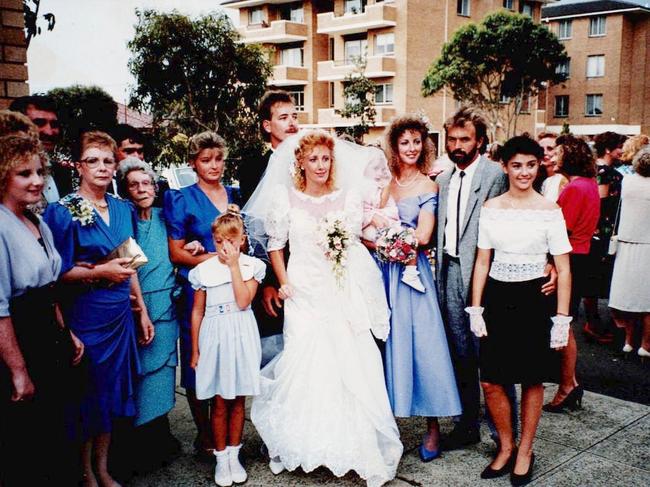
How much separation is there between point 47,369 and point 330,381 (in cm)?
174

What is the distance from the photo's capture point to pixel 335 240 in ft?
13.6

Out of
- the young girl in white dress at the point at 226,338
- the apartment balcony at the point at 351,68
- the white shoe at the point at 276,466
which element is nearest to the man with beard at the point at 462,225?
the white shoe at the point at 276,466

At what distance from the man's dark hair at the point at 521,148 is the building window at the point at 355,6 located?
37.8 metres

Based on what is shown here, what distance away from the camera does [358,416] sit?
3957 millimetres

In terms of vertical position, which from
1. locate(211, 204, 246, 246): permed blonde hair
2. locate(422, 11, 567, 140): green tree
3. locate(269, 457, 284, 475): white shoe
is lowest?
locate(269, 457, 284, 475): white shoe

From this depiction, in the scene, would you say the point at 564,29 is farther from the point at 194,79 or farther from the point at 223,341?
the point at 223,341

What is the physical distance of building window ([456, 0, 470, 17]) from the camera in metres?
39.2

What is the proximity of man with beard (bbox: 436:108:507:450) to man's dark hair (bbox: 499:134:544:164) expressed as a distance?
31 cm

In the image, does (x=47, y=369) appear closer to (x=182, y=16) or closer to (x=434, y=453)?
(x=434, y=453)

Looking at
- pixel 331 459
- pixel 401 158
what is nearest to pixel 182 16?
pixel 401 158

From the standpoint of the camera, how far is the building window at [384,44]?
37.6 meters

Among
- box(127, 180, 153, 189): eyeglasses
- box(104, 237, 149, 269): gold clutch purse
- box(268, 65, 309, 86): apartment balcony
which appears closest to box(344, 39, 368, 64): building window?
box(268, 65, 309, 86): apartment balcony

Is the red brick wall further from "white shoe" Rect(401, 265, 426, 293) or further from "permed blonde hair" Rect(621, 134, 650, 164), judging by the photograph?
"permed blonde hair" Rect(621, 134, 650, 164)

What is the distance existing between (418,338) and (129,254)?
204 cm
